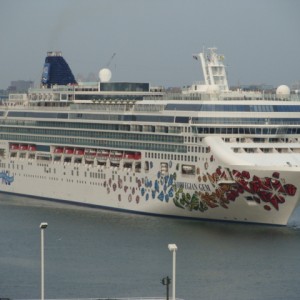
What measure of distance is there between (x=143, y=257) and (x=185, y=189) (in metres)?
10.2

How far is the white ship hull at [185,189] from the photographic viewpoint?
58.0 metres

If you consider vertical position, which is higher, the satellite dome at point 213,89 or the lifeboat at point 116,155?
the satellite dome at point 213,89

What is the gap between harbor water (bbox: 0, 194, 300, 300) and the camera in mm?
45906

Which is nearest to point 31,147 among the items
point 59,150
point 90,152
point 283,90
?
point 59,150

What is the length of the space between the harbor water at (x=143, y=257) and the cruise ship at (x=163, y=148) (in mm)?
1204

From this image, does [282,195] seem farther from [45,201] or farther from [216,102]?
[45,201]

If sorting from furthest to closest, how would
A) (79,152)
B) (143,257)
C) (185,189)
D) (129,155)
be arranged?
(79,152) → (129,155) → (185,189) → (143,257)

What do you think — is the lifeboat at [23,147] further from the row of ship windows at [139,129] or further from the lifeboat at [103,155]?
the lifeboat at [103,155]

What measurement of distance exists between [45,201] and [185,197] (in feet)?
42.2

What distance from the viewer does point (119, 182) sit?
218 ft

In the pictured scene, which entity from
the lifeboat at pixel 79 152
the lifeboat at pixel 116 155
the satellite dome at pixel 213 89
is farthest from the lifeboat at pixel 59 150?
the satellite dome at pixel 213 89

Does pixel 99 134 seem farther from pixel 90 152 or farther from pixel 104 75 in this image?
pixel 104 75

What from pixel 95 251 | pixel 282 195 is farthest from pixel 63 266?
pixel 282 195

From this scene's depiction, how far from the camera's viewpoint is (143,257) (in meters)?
51.7
